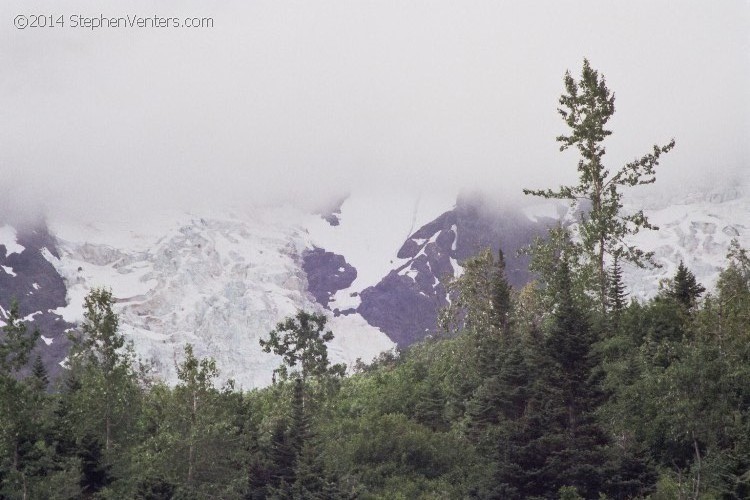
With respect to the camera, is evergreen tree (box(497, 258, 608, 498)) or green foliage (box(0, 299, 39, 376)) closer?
evergreen tree (box(497, 258, 608, 498))

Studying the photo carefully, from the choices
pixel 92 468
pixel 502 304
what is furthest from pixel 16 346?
pixel 502 304

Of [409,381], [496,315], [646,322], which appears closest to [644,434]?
[646,322]

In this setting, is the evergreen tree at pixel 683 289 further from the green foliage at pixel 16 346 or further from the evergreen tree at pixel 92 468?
the green foliage at pixel 16 346

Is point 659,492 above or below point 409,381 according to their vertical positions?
below

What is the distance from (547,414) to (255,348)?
154919 mm

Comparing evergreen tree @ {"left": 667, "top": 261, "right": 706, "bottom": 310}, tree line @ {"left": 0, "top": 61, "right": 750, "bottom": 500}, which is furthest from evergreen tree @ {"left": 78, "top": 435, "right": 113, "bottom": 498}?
evergreen tree @ {"left": 667, "top": 261, "right": 706, "bottom": 310}

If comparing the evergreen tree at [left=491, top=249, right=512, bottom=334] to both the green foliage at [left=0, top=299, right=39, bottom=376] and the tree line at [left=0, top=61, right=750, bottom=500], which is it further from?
the green foliage at [left=0, top=299, right=39, bottom=376]

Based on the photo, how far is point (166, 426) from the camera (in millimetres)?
51312

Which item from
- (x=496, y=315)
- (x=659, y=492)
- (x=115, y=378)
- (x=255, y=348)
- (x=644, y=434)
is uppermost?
(x=255, y=348)

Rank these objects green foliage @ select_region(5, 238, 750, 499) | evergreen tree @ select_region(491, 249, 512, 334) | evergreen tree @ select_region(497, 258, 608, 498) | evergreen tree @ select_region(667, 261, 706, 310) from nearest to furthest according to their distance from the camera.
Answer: green foliage @ select_region(5, 238, 750, 499) → evergreen tree @ select_region(497, 258, 608, 498) → evergreen tree @ select_region(667, 261, 706, 310) → evergreen tree @ select_region(491, 249, 512, 334)

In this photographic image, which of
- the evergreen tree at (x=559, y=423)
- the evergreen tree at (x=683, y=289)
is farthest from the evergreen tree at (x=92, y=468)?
the evergreen tree at (x=683, y=289)

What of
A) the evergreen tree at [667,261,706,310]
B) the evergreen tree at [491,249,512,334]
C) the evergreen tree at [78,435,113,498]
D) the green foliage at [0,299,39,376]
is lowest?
the evergreen tree at [78,435,113,498]

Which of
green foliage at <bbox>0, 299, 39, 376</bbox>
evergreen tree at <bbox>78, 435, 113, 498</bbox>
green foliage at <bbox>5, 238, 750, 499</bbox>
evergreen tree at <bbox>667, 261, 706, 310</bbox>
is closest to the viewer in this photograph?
green foliage at <bbox>5, 238, 750, 499</bbox>

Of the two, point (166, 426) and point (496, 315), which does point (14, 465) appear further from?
point (496, 315)
